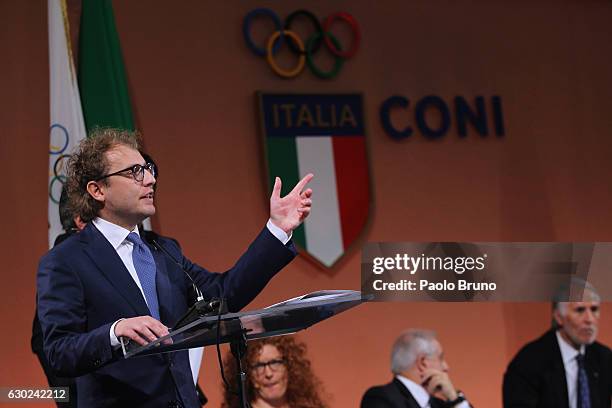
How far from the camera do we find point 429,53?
5.32 metres

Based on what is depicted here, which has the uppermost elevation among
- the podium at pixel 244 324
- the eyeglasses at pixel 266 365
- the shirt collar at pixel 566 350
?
the podium at pixel 244 324

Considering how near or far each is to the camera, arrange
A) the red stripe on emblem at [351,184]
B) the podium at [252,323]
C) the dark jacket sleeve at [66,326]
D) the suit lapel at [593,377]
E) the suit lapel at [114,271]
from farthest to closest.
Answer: the red stripe on emblem at [351,184]
the suit lapel at [593,377]
the suit lapel at [114,271]
the dark jacket sleeve at [66,326]
the podium at [252,323]

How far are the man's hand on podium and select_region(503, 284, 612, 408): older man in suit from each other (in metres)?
2.86

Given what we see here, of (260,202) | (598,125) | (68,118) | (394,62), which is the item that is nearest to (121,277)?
(68,118)

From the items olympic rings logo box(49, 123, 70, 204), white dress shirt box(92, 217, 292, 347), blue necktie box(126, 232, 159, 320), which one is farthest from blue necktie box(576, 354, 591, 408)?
blue necktie box(126, 232, 159, 320)

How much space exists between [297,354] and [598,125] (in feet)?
7.86

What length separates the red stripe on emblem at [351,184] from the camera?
4.99m

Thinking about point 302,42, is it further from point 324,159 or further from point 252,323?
point 252,323

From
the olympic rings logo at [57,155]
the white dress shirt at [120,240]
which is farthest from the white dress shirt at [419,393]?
the white dress shirt at [120,240]

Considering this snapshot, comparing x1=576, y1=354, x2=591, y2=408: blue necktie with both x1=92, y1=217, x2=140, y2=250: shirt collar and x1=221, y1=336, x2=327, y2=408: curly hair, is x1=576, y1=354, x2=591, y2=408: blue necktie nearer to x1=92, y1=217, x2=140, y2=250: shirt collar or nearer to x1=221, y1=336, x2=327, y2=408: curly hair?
x1=221, y1=336, x2=327, y2=408: curly hair

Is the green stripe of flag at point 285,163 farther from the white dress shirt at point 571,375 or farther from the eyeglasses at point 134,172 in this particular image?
the eyeglasses at point 134,172

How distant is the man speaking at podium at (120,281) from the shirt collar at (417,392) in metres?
2.07

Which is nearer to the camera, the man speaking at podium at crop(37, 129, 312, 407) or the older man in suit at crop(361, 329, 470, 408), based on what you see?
the man speaking at podium at crop(37, 129, 312, 407)

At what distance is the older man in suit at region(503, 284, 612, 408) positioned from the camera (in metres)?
4.55
